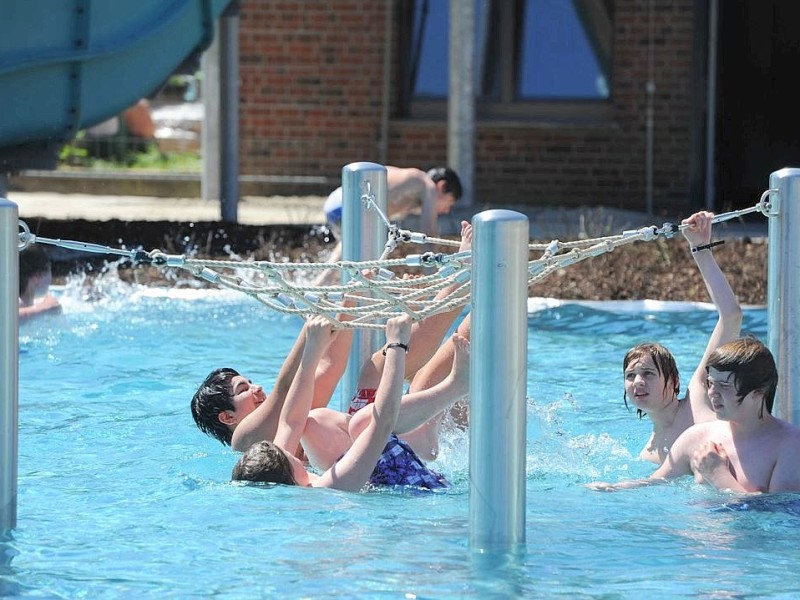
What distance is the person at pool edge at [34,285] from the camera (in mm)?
7711

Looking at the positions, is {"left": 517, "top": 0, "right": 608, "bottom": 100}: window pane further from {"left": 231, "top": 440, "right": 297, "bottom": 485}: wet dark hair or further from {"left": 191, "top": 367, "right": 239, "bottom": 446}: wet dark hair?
{"left": 231, "top": 440, "right": 297, "bottom": 485}: wet dark hair

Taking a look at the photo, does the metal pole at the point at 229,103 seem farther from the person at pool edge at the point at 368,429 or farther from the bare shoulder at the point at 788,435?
the bare shoulder at the point at 788,435

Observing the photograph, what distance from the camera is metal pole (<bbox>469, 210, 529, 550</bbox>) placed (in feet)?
11.9

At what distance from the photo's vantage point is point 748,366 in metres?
4.50

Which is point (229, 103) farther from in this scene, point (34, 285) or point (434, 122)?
point (34, 285)

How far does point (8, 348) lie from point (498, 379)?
1.39 metres

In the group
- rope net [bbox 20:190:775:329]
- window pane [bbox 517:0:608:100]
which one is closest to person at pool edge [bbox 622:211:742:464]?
rope net [bbox 20:190:775:329]

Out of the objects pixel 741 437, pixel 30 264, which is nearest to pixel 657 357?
pixel 741 437

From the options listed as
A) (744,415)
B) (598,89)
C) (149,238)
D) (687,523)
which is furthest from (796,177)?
(598,89)

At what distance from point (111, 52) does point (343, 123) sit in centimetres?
387

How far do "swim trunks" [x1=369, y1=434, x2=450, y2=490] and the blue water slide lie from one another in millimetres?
5957

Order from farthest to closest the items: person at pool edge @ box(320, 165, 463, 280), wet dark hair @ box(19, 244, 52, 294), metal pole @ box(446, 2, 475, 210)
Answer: metal pole @ box(446, 2, 475, 210), person at pool edge @ box(320, 165, 463, 280), wet dark hair @ box(19, 244, 52, 294)

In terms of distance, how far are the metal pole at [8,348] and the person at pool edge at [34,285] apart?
3790 mm

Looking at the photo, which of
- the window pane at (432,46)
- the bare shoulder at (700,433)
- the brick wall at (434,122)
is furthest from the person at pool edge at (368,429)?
the window pane at (432,46)
